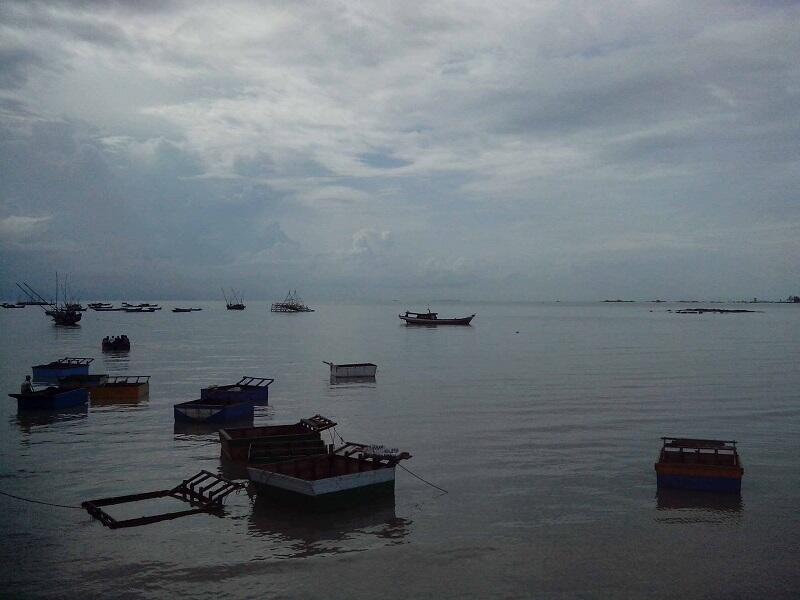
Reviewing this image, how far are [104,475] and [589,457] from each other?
15888 mm

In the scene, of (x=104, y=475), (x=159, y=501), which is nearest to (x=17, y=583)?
(x=159, y=501)

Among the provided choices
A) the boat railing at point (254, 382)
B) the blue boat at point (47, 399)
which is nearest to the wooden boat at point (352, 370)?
the boat railing at point (254, 382)

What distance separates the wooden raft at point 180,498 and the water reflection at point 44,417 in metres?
13.1

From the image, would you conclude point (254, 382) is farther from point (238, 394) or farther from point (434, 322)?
point (434, 322)

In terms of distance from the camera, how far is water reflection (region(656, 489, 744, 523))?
16672 millimetres

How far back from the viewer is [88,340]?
93562 mm

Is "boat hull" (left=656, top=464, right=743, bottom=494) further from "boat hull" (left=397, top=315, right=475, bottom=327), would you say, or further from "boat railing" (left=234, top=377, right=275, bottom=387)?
"boat hull" (left=397, top=315, right=475, bottom=327)

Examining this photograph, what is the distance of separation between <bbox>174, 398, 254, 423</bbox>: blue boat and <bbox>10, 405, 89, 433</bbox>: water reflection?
559 cm

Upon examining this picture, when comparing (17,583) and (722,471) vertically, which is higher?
(722,471)

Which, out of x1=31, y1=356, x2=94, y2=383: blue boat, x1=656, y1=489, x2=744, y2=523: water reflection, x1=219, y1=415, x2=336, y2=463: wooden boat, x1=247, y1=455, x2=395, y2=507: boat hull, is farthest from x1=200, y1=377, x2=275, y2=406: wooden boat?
x1=656, y1=489, x2=744, y2=523: water reflection

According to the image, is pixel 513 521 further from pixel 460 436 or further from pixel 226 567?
pixel 460 436

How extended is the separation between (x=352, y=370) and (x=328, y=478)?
104ft

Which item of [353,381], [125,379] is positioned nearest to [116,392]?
[125,379]

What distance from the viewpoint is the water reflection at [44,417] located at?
1137 inches
